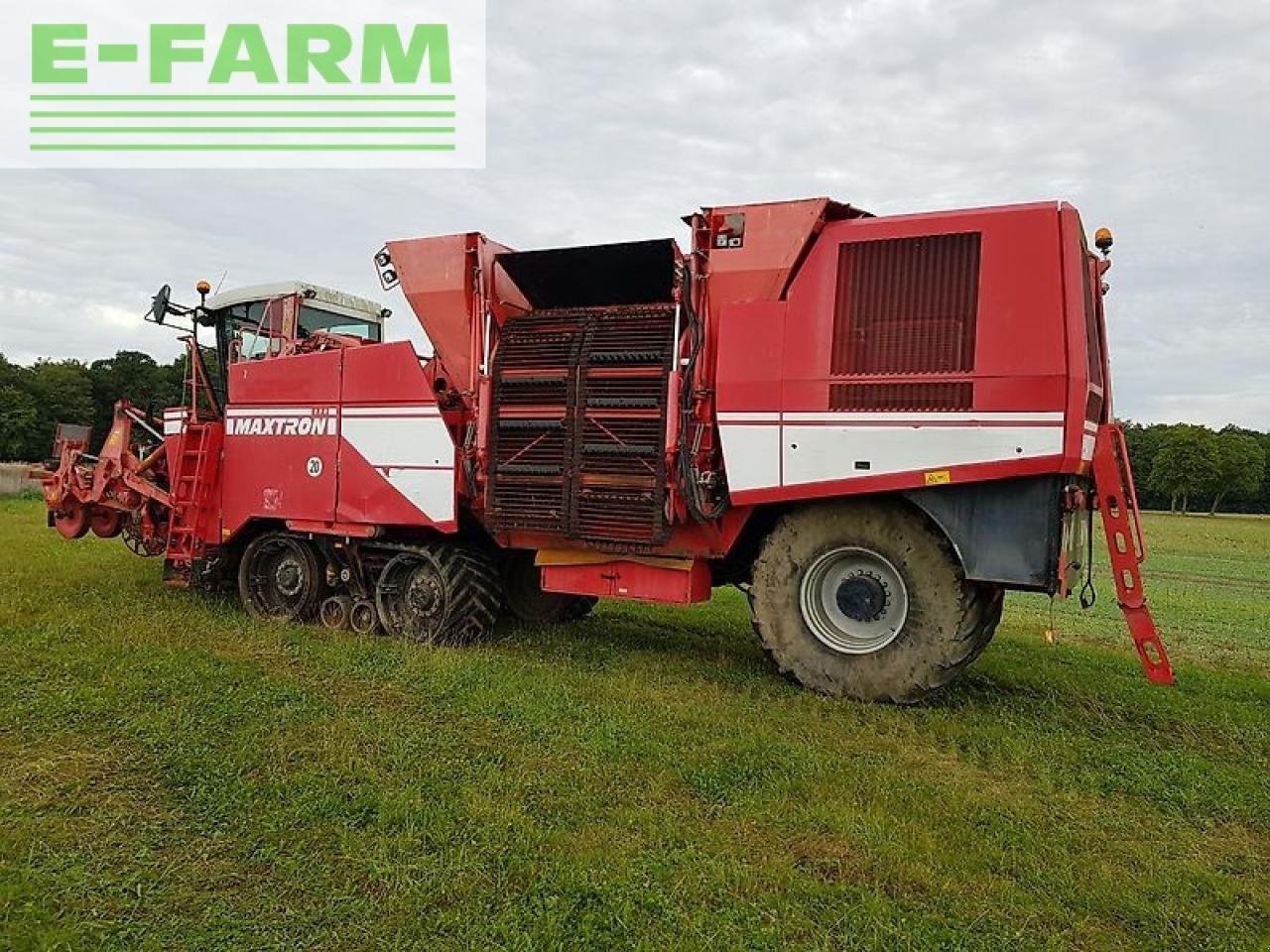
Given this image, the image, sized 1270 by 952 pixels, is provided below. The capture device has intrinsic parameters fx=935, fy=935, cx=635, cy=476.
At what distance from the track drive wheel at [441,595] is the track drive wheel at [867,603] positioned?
2.41m

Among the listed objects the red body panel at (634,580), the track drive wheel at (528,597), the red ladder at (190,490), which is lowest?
the track drive wheel at (528,597)

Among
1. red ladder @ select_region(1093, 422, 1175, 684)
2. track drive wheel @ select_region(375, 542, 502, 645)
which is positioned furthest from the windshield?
red ladder @ select_region(1093, 422, 1175, 684)

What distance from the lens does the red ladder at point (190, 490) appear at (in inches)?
356

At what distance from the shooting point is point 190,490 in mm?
9094

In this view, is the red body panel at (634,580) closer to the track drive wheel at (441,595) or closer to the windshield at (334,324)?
the track drive wheel at (441,595)

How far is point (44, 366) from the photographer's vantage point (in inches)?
2344

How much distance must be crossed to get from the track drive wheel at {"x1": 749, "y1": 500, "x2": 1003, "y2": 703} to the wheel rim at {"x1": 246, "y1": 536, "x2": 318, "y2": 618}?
4332 mm

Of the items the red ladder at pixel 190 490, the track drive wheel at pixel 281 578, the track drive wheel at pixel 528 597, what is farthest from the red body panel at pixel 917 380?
the red ladder at pixel 190 490

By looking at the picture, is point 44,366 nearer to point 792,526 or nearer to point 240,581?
point 240,581

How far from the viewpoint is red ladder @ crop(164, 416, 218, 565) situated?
9047 mm

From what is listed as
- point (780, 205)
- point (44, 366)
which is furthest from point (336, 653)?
point (44, 366)

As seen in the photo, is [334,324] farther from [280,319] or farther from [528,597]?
[528,597]

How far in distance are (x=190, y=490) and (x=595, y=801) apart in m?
6.50

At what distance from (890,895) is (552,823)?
1418 millimetres
